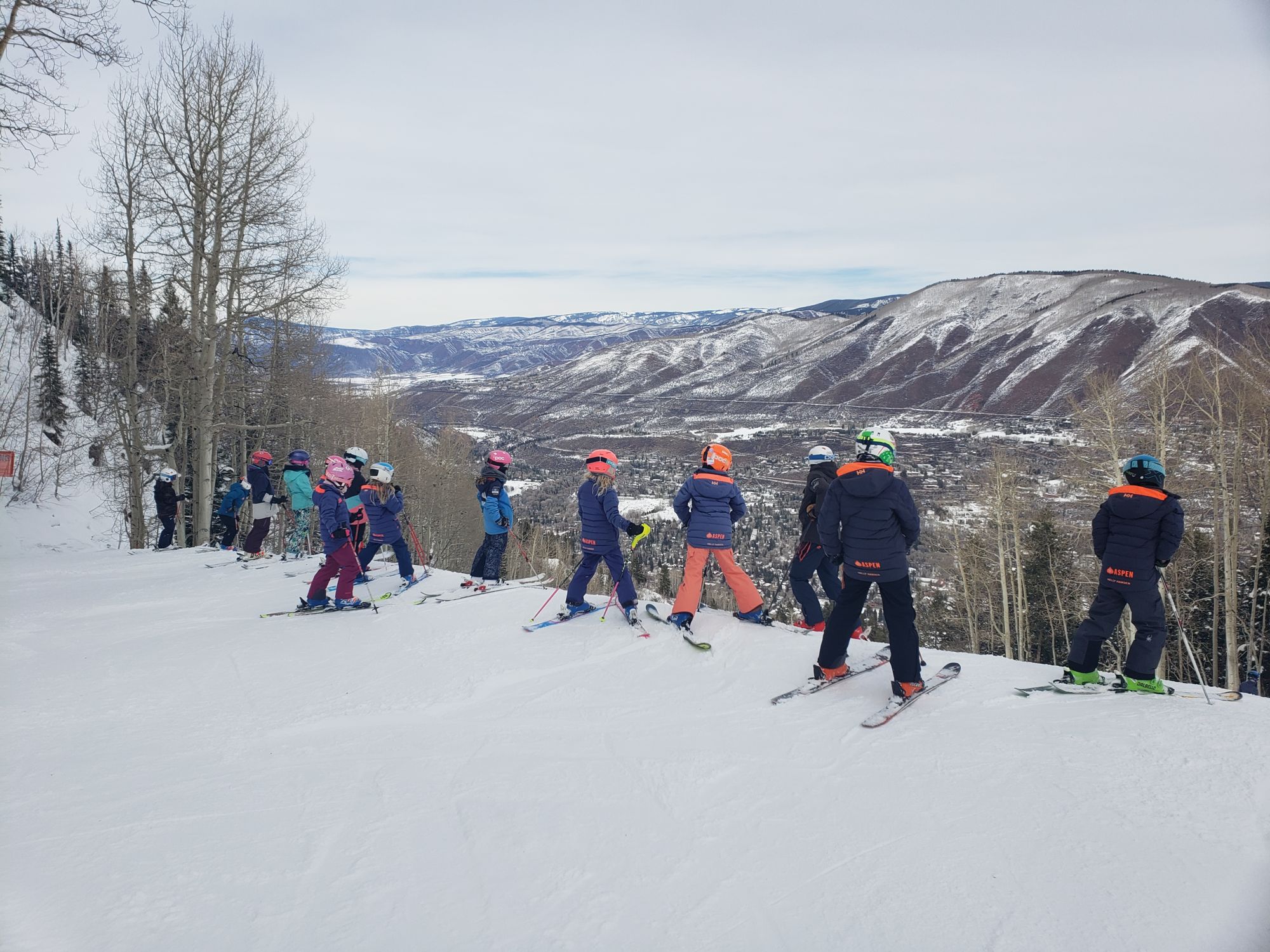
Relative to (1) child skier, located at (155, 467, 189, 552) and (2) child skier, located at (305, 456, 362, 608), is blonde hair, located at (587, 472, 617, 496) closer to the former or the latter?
(2) child skier, located at (305, 456, 362, 608)

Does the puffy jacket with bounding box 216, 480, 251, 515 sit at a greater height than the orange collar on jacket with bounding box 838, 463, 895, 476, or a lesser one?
lesser

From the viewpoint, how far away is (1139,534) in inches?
207

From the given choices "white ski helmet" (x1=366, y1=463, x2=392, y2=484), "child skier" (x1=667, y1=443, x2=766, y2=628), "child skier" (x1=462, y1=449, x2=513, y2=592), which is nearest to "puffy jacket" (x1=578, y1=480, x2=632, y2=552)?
"child skier" (x1=667, y1=443, x2=766, y2=628)

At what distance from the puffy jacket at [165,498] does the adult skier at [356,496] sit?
7.16m

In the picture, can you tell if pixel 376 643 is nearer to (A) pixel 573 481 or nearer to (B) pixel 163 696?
(B) pixel 163 696

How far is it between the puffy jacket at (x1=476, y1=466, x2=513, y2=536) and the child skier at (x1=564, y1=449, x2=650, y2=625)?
1655 mm

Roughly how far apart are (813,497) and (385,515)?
5779mm

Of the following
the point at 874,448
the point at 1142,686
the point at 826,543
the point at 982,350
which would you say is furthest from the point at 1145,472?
the point at 982,350

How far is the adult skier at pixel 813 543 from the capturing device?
671 centimetres

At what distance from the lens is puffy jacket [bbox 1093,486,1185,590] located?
5156mm

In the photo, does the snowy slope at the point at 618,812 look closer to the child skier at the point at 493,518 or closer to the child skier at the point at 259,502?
the child skier at the point at 493,518

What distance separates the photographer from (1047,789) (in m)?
3.71

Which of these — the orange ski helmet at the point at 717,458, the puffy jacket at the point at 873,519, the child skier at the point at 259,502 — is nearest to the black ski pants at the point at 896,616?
the puffy jacket at the point at 873,519

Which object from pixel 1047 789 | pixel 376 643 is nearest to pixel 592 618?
pixel 376 643
